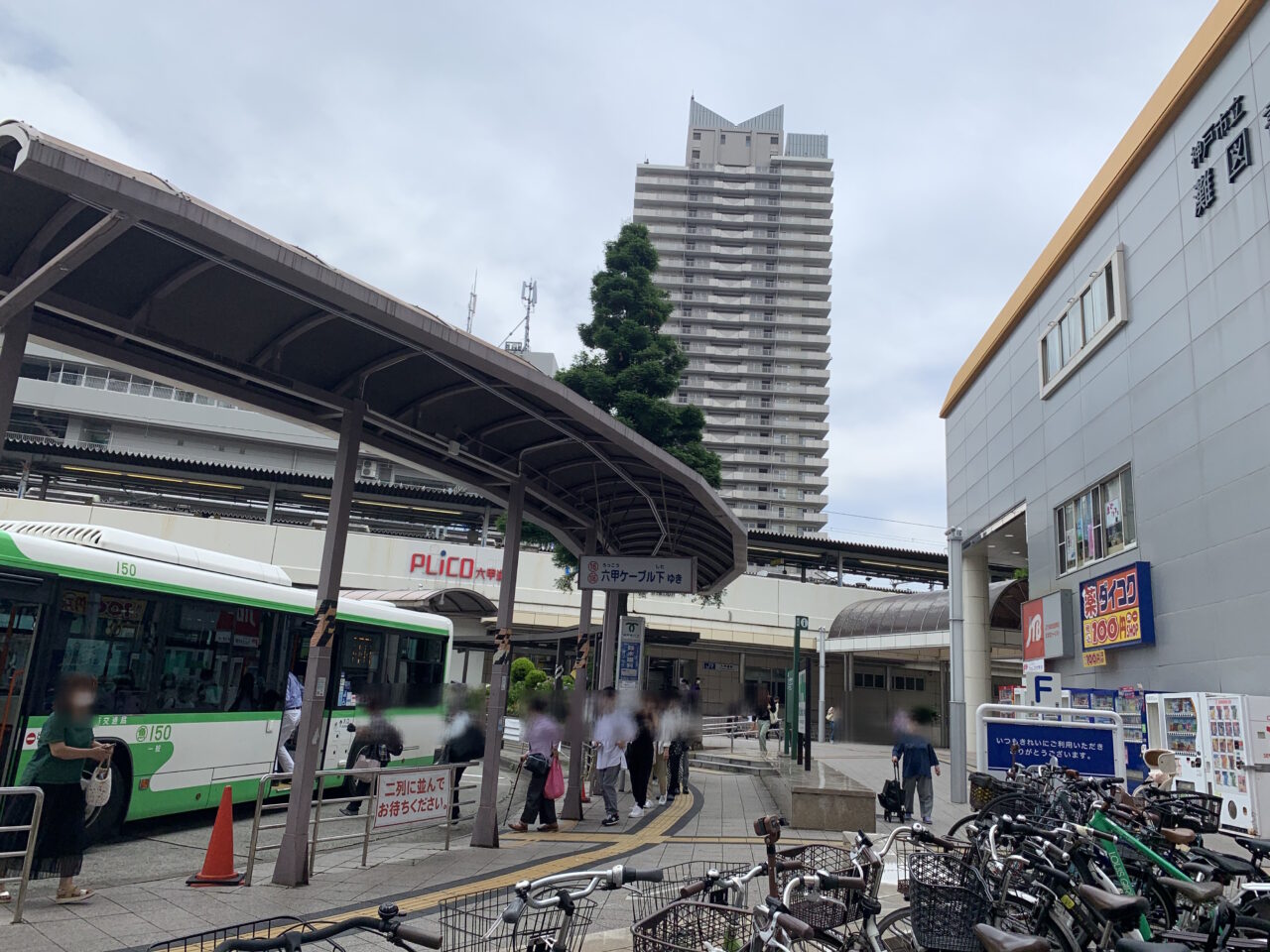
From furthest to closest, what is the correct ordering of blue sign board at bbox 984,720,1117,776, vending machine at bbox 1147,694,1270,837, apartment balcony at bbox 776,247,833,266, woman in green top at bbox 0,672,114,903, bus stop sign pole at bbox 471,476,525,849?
apartment balcony at bbox 776,247,833,266, vending machine at bbox 1147,694,1270,837, blue sign board at bbox 984,720,1117,776, bus stop sign pole at bbox 471,476,525,849, woman in green top at bbox 0,672,114,903

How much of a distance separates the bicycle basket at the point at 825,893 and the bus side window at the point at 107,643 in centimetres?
668

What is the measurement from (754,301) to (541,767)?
87625 mm

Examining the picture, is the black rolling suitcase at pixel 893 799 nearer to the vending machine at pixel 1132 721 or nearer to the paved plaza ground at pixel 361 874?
the paved plaza ground at pixel 361 874

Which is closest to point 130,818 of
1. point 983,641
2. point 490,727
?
point 490,727

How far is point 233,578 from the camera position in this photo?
10.3m

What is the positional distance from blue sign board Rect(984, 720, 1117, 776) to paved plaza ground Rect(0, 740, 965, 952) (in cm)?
202

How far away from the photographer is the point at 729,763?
19984 millimetres

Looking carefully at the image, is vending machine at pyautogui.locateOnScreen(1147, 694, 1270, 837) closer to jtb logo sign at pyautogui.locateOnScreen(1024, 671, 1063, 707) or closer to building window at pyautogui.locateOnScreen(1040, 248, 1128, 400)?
jtb logo sign at pyautogui.locateOnScreen(1024, 671, 1063, 707)

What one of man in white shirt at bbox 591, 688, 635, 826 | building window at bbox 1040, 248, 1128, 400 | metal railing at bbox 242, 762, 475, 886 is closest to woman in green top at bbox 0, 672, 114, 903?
metal railing at bbox 242, 762, 475, 886

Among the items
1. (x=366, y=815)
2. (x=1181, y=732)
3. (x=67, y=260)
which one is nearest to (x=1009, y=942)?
(x=67, y=260)

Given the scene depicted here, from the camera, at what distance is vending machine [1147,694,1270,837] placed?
1098 cm

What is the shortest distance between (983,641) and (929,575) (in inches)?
695

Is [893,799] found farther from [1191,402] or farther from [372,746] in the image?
[1191,402]

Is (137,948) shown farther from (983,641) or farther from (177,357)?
(983,641)
